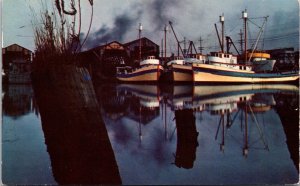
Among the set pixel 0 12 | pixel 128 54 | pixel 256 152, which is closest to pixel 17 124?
pixel 0 12

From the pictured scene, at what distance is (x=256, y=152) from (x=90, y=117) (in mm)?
2048

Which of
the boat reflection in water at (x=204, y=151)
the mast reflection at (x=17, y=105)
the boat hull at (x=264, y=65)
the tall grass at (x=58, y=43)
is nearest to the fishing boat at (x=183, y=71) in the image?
the boat hull at (x=264, y=65)

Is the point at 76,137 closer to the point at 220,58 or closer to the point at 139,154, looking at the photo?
the point at 139,154

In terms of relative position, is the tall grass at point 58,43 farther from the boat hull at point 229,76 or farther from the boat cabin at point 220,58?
the boat cabin at point 220,58

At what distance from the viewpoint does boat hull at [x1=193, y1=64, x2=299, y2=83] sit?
25.3 meters

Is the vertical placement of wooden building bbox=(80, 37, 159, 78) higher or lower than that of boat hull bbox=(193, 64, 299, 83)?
higher

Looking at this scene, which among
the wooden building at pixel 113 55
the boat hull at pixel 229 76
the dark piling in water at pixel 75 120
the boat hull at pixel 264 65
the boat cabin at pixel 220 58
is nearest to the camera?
the dark piling in water at pixel 75 120

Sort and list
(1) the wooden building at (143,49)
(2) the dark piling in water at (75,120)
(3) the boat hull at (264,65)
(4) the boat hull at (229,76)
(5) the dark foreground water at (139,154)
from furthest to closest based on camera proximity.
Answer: (1) the wooden building at (143,49)
(3) the boat hull at (264,65)
(4) the boat hull at (229,76)
(2) the dark piling in water at (75,120)
(5) the dark foreground water at (139,154)

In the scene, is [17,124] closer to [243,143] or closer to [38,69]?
[38,69]

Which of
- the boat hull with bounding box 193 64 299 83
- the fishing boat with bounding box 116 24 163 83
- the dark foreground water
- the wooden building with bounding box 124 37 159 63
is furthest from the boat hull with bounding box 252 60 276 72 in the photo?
the dark foreground water

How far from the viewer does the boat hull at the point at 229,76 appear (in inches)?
995

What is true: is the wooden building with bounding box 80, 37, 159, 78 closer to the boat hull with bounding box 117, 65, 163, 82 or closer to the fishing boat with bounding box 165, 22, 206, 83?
the boat hull with bounding box 117, 65, 163, 82

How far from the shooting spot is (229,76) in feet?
86.4

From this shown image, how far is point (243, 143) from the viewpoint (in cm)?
444
